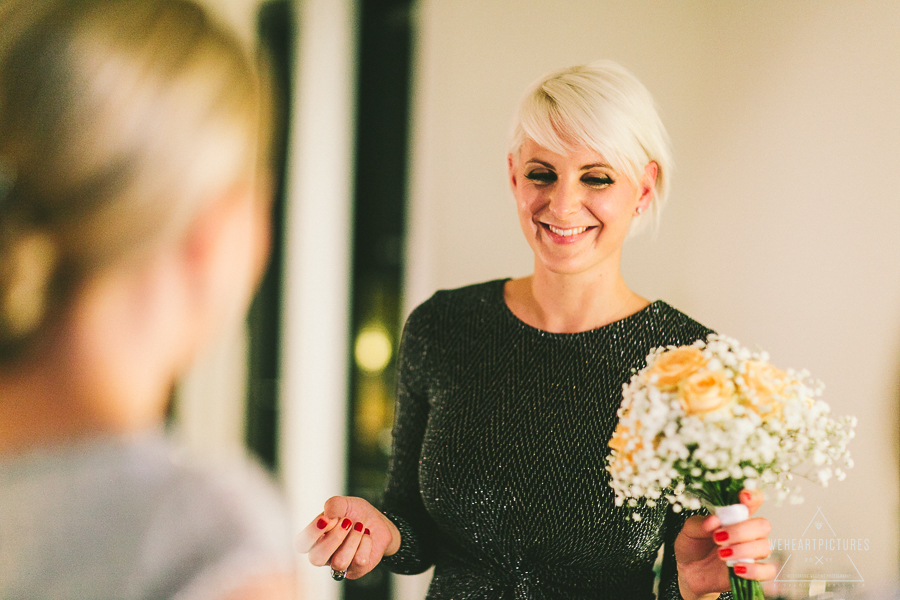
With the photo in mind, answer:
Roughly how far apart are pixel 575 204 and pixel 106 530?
937 mm

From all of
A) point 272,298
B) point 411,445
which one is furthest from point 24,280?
point 272,298

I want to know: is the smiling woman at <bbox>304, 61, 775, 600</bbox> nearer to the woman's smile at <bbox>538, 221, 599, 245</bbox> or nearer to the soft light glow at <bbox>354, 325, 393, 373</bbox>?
the woman's smile at <bbox>538, 221, 599, 245</bbox>

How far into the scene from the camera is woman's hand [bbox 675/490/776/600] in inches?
33.4

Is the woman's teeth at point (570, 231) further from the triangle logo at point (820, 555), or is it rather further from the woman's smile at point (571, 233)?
the triangle logo at point (820, 555)

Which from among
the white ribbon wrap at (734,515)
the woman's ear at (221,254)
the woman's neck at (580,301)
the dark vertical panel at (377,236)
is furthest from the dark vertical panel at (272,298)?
the woman's ear at (221,254)

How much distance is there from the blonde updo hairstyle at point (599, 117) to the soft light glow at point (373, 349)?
146 cm

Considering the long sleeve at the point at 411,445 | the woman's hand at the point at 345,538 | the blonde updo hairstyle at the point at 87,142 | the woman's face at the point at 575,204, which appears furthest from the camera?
the long sleeve at the point at 411,445

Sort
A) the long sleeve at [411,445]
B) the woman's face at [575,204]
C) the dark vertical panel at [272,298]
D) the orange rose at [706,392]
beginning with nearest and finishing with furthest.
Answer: the orange rose at [706,392], the woman's face at [575,204], the long sleeve at [411,445], the dark vertical panel at [272,298]

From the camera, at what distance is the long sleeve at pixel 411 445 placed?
1.29 meters

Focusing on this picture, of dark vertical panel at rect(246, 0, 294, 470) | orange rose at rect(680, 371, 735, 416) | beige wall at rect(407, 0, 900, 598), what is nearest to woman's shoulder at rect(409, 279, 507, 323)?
beige wall at rect(407, 0, 900, 598)

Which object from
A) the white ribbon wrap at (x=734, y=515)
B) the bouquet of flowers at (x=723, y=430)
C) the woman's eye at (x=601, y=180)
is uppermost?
the woman's eye at (x=601, y=180)

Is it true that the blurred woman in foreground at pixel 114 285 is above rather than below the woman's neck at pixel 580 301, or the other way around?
above

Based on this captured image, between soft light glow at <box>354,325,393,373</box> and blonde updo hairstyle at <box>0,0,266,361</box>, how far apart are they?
210cm

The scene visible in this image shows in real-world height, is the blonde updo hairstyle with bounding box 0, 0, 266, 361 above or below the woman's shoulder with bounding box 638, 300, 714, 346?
above
